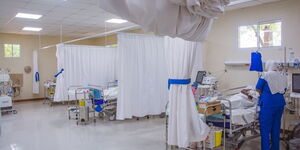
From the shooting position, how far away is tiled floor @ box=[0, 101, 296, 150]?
4539mm

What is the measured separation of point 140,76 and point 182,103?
9.32 ft

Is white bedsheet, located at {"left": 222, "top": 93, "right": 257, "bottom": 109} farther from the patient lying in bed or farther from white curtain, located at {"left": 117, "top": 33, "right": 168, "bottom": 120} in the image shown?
white curtain, located at {"left": 117, "top": 33, "right": 168, "bottom": 120}

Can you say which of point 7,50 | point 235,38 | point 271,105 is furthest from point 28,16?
point 271,105

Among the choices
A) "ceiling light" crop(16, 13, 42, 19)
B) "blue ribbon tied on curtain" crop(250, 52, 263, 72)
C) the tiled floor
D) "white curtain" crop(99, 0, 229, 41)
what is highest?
"ceiling light" crop(16, 13, 42, 19)

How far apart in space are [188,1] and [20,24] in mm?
7847

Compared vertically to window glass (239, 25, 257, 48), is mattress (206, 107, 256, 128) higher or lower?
lower

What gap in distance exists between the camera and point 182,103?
347 centimetres

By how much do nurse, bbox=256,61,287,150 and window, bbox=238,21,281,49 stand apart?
191 cm

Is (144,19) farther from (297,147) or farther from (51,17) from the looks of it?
(51,17)

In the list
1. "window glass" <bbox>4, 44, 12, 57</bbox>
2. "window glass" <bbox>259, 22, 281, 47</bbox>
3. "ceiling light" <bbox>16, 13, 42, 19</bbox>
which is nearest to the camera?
"window glass" <bbox>259, 22, 281, 47</bbox>

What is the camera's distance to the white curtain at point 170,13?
1691 mm

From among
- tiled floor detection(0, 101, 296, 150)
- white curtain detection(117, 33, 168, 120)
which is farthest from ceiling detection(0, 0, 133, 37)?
tiled floor detection(0, 101, 296, 150)

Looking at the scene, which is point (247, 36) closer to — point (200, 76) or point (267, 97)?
point (200, 76)

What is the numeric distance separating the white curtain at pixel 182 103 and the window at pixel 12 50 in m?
9.17
